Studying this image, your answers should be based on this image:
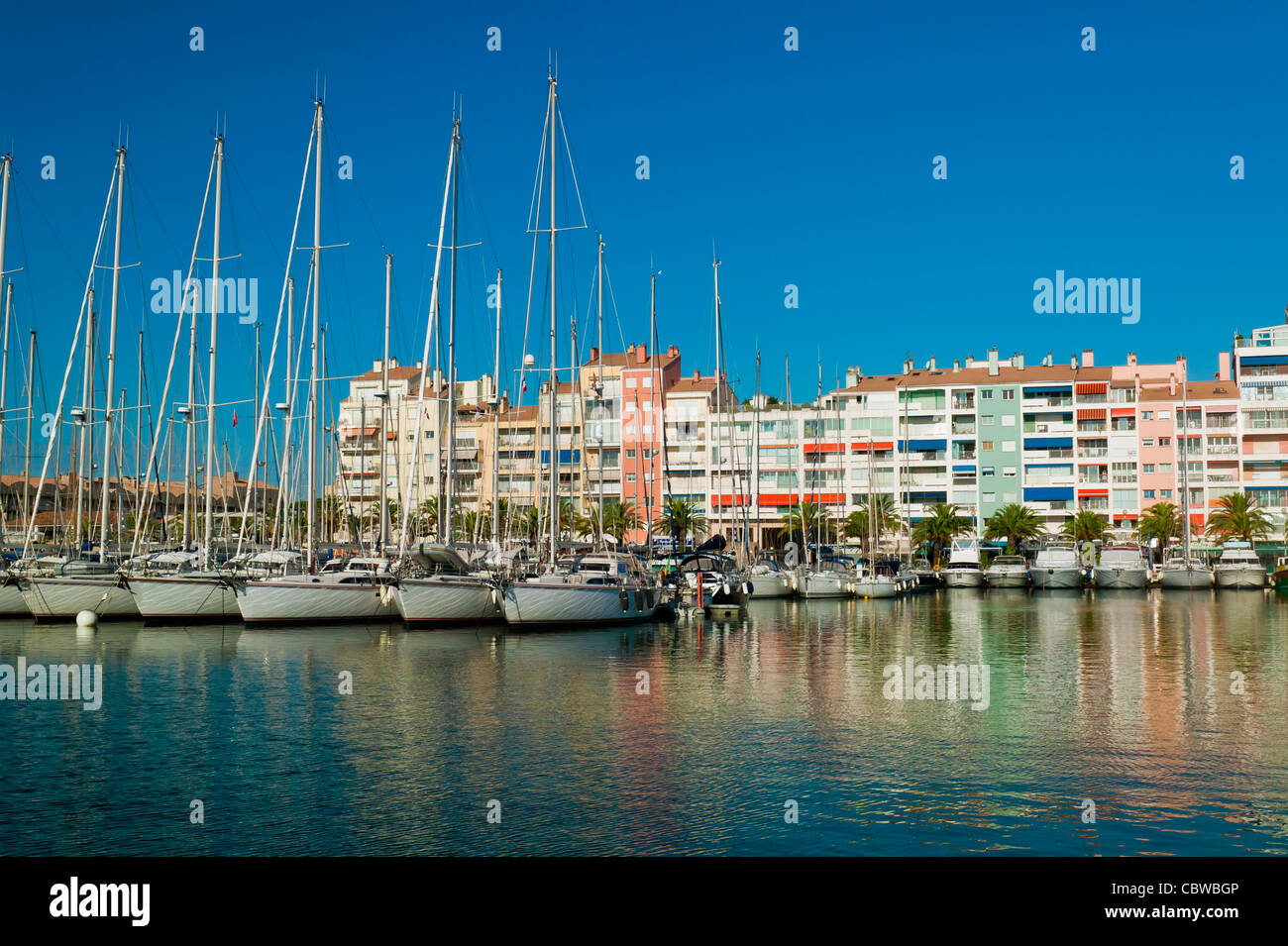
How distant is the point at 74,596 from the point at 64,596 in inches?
15.6

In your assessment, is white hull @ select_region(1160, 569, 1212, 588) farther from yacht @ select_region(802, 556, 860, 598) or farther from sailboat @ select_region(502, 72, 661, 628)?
sailboat @ select_region(502, 72, 661, 628)

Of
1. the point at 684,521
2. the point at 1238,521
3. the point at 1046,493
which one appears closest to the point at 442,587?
the point at 684,521

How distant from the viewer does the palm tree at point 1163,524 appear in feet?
364

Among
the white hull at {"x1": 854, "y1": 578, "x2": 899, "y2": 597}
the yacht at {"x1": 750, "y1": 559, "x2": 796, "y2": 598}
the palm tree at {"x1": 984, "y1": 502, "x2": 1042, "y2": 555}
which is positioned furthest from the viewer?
the palm tree at {"x1": 984, "y1": 502, "x2": 1042, "y2": 555}

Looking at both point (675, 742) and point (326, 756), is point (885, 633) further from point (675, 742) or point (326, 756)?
point (326, 756)

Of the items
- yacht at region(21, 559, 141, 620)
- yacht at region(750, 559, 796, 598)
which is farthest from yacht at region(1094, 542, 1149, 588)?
yacht at region(21, 559, 141, 620)

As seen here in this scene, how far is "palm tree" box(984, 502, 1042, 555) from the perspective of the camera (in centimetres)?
11338

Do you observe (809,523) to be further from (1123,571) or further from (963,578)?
(1123,571)

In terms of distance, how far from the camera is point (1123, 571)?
88000 millimetres

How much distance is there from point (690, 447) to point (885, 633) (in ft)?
280

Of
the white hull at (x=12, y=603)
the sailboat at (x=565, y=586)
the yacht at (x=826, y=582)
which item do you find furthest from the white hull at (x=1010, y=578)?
the white hull at (x=12, y=603)

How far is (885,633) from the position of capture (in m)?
47.3

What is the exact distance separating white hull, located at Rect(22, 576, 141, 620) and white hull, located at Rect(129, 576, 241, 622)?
7.30ft
